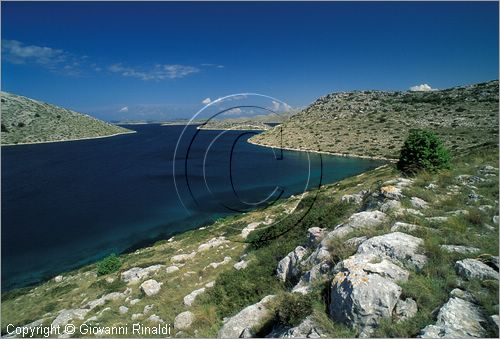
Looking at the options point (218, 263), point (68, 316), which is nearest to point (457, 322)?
point (218, 263)

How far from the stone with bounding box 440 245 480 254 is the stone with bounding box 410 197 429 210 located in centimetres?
331

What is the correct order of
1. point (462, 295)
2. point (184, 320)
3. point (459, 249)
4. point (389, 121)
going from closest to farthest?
point (462, 295)
point (459, 249)
point (184, 320)
point (389, 121)

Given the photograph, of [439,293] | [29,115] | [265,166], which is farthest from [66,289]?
[29,115]

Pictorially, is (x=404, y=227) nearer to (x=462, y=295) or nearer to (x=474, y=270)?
(x=474, y=270)

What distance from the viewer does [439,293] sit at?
256 inches

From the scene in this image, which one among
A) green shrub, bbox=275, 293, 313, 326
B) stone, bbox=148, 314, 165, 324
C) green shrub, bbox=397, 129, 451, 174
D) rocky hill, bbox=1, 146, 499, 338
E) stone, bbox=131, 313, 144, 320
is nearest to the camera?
rocky hill, bbox=1, 146, 499, 338

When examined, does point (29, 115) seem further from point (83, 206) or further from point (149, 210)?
point (149, 210)

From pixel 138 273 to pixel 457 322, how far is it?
56.7ft

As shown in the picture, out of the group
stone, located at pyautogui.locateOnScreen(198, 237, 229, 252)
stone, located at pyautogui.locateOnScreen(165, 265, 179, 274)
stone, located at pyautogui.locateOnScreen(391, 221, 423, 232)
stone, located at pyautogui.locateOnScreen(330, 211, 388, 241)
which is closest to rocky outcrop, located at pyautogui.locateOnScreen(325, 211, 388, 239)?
stone, located at pyautogui.locateOnScreen(330, 211, 388, 241)

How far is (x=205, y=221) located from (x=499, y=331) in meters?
33.1

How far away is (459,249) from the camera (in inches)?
308

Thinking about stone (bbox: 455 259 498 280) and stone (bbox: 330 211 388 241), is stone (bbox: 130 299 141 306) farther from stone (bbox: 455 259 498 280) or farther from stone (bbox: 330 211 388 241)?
stone (bbox: 455 259 498 280)

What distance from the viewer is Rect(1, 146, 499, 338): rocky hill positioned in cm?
631

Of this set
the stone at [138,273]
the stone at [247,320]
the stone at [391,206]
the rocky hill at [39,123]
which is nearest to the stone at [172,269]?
the stone at [138,273]
